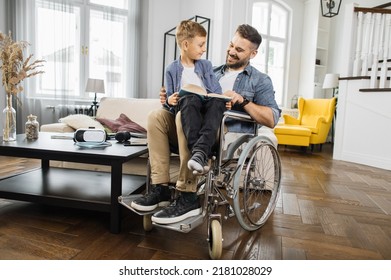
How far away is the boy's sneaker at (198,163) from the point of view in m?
1.11

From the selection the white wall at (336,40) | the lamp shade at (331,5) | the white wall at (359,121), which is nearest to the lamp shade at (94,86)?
the lamp shade at (331,5)

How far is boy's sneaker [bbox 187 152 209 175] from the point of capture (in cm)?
111

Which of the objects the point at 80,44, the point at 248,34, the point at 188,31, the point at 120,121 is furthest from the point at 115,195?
the point at 80,44

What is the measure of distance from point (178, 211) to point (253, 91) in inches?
28.4

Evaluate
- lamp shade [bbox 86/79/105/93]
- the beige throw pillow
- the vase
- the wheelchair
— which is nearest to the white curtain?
lamp shade [bbox 86/79/105/93]

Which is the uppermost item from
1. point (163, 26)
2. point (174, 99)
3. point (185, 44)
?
point (163, 26)

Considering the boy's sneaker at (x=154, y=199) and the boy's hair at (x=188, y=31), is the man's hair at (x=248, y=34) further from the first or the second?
the boy's sneaker at (x=154, y=199)

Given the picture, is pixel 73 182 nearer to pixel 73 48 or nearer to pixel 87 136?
pixel 87 136

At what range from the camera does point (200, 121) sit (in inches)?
47.6

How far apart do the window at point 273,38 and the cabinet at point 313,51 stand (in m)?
0.36

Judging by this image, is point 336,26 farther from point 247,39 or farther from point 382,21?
point 247,39

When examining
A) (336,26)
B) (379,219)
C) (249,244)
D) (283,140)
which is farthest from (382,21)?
(249,244)

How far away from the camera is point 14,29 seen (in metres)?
3.93

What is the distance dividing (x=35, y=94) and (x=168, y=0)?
8.24 ft
